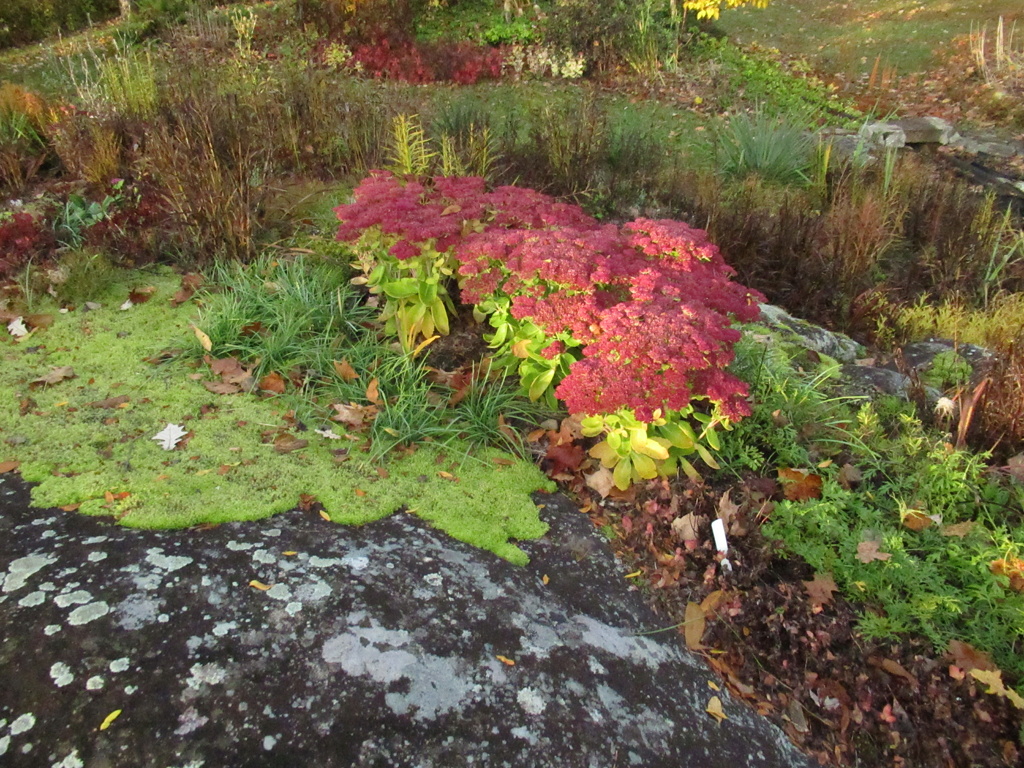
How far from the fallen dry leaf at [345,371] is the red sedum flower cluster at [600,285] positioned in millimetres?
653

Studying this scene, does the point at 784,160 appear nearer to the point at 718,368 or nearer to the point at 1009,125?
the point at 718,368

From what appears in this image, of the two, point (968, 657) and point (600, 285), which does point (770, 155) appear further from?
point (968, 657)

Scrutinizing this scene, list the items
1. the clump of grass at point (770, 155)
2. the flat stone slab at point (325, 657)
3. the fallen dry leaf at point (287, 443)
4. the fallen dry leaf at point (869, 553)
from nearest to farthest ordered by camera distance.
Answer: the flat stone slab at point (325, 657) → the fallen dry leaf at point (869, 553) → the fallen dry leaf at point (287, 443) → the clump of grass at point (770, 155)

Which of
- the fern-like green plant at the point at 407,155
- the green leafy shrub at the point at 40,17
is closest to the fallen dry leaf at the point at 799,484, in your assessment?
the fern-like green plant at the point at 407,155

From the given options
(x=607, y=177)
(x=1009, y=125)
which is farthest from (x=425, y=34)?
(x=1009, y=125)

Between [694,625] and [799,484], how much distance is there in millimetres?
838

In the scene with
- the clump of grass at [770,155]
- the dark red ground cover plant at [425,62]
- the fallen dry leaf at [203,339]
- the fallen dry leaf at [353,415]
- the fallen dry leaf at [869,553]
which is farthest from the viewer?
the dark red ground cover plant at [425,62]

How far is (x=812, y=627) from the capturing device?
2600 millimetres

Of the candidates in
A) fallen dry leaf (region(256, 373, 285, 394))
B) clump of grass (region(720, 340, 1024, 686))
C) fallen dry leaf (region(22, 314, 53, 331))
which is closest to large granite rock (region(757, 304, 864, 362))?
clump of grass (region(720, 340, 1024, 686))

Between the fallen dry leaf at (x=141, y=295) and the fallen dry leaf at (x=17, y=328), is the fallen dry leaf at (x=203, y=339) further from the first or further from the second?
the fallen dry leaf at (x=17, y=328)

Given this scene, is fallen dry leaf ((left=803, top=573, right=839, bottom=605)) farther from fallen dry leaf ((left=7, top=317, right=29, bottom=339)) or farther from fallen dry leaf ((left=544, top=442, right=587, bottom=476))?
fallen dry leaf ((left=7, top=317, right=29, bottom=339))

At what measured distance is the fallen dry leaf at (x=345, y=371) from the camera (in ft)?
11.9

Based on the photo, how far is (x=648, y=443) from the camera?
2840 millimetres

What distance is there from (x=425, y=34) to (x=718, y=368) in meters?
11.7
